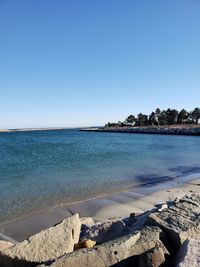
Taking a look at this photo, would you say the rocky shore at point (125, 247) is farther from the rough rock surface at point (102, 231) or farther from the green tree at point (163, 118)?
the green tree at point (163, 118)

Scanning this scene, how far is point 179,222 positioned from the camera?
452cm

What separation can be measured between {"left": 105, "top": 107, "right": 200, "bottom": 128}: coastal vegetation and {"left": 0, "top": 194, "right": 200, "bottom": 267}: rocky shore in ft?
317

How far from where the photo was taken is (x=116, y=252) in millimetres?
3678

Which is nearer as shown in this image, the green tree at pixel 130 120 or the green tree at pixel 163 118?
the green tree at pixel 163 118

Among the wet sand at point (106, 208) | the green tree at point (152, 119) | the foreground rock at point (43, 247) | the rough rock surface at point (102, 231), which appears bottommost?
the wet sand at point (106, 208)

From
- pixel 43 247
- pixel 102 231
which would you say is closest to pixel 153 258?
pixel 43 247

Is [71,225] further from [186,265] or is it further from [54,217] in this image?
[54,217]

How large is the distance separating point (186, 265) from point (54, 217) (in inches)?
231

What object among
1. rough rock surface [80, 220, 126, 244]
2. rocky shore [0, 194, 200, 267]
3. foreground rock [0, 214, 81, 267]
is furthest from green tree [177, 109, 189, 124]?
foreground rock [0, 214, 81, 267]

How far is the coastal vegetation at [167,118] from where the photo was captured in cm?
9931

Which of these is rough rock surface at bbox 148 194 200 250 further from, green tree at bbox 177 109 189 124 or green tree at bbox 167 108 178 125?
green tree at bbox 167 108 178 125

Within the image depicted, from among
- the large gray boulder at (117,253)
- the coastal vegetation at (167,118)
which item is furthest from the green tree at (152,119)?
the large gray boulder at (117,253)

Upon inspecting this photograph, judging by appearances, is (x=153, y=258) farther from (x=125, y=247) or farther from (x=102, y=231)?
(x=102, y=231)

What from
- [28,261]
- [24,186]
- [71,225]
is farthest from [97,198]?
[28,261]
